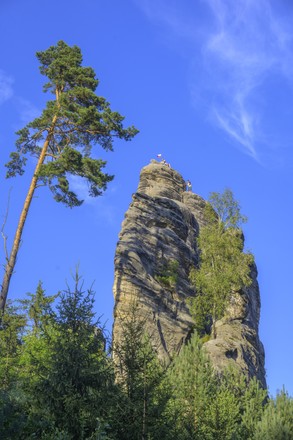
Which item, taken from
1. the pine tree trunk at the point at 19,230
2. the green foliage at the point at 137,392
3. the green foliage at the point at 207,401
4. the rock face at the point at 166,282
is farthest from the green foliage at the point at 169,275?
the green foliage at the point at 137,392

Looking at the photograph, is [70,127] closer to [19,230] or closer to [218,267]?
[19,230]

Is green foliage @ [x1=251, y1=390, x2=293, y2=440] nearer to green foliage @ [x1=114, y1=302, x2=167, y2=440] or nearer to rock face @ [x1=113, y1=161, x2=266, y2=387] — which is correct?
rock face @ [x1=113, y1=161, x2=266, y2=387]

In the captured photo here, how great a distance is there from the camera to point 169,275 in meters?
45.2

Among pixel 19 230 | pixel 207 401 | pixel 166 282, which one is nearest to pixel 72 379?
pixel 207 401

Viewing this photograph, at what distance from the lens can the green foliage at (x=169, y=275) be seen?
44375 mm

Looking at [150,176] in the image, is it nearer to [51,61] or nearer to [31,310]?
[31,310]

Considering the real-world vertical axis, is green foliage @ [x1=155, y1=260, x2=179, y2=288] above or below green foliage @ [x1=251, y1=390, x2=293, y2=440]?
above

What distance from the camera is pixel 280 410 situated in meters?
27.8

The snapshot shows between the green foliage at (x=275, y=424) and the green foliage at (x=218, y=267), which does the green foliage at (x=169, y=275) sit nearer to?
the green foliage at (x=218, y=267)

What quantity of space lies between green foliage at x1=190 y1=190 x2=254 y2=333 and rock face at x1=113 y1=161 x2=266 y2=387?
50.4 inches

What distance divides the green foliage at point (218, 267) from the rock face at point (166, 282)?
4.20 feet

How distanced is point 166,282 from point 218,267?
4.42 metres

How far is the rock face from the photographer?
132 ft

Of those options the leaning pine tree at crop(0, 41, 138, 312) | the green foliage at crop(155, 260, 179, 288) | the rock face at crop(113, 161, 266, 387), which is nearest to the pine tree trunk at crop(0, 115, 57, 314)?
the leaning pine tree at crop(0, 41, 138, 312)
